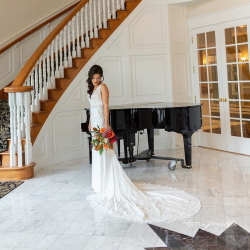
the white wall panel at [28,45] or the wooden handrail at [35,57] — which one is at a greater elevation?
the white wall panel at [28,45]

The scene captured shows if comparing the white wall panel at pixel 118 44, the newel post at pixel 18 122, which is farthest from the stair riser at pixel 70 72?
the newel post at pixel 18 122

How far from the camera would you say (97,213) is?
3.56 meters

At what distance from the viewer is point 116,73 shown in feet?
22.2

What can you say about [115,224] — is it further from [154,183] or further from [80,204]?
[154,183]

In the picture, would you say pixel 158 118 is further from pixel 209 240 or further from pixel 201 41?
pixel 201 41

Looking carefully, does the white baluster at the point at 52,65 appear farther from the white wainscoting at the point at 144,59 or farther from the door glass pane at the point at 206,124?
the door glass pane at the point at 206,124

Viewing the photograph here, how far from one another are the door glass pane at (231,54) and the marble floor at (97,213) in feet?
6.06

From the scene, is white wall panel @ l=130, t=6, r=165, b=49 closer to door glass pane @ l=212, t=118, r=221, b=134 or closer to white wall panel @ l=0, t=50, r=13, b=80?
door glass pane @ l=212, t=118, r=221, b=134

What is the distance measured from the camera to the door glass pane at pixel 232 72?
6.31 m

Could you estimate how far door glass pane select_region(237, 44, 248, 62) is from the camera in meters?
6.08

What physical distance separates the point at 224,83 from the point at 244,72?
46 centimetres

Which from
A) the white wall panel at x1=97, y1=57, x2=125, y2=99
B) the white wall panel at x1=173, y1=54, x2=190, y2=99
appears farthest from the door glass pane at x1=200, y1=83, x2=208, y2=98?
the white wall panel at x1=97, y1=57, x2=125, y2=99

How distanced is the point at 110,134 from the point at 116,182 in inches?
21.5

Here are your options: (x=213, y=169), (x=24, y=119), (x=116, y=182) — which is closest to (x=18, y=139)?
(x=24, y=119)
